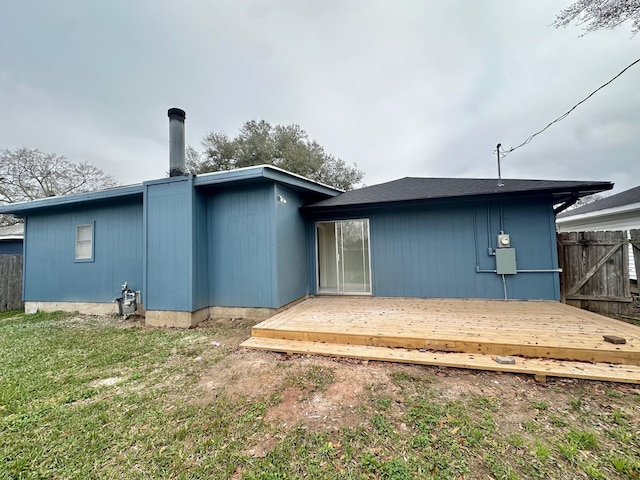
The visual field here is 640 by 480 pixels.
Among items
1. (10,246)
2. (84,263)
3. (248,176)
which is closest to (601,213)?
(248,176)

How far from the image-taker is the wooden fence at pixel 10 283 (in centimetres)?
756

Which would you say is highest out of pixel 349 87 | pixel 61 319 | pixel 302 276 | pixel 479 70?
pixel 349 87

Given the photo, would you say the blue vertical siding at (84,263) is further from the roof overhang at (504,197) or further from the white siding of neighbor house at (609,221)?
the white siding of neighbor house at (609,221)

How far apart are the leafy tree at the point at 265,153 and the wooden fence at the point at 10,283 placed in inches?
316

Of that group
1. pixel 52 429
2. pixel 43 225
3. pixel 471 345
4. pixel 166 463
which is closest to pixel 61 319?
pixel 43 225

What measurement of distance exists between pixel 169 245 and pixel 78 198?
310 centimetres

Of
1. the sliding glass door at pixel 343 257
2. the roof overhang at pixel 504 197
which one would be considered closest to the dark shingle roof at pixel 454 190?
the roof overhang at pixel 504 197

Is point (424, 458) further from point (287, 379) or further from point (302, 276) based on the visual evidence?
point (302, 276)

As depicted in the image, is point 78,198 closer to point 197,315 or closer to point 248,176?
point 197,315

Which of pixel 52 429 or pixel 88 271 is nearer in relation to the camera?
pixel 52 429

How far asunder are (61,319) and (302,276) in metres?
5.58

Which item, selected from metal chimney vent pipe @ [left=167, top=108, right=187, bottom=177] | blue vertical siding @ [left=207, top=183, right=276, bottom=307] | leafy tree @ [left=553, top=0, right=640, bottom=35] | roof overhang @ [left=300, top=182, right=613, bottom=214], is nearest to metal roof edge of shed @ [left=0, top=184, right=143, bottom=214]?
metal chimney vent pipe @ [left=167, top=108, right=187, bottom=177]

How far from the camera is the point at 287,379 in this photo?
8.84ft

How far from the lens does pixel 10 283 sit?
7699 mm
